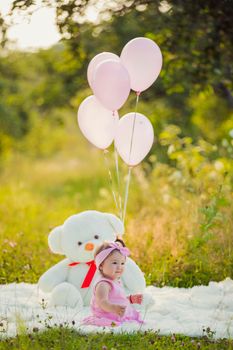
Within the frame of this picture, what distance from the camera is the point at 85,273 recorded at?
4.62 metres

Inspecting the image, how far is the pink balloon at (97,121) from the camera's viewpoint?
4.57 m

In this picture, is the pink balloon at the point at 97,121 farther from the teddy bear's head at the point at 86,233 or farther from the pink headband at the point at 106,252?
the pink headband at the point at 106,252

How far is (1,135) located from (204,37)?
8.67m

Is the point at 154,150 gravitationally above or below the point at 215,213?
below

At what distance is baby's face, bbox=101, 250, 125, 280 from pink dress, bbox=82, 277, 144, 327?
47mm

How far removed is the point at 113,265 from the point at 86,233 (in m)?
0.52

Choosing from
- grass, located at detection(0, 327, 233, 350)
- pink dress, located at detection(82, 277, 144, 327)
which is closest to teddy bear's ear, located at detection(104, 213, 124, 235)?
pink dress, located at detection(82, 277, 144, 327)

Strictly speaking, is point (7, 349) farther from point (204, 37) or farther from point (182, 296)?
point (204, 37)

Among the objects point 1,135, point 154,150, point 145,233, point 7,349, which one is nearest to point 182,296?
point 145,233

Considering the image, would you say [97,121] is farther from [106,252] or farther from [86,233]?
[106,252]

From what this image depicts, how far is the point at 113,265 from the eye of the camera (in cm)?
412

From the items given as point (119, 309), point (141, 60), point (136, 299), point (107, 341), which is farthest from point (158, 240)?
point (107, 341)

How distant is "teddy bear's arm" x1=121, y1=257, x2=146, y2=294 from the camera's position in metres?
4.56

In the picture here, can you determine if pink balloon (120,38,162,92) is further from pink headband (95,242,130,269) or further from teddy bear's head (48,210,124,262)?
pink headband (95,242,130,269)
